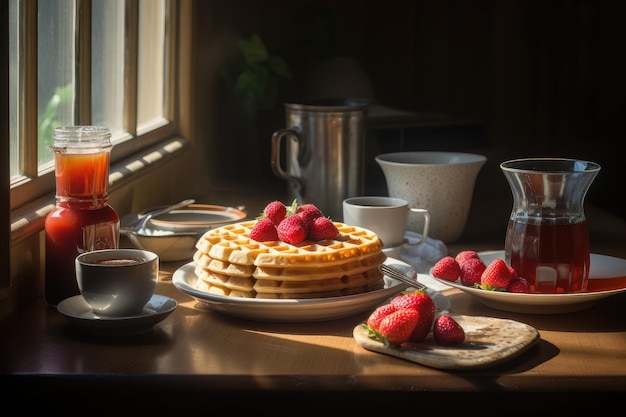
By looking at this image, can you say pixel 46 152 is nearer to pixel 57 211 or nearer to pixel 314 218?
pixel 57 211

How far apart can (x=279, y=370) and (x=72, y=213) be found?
1.43 ft

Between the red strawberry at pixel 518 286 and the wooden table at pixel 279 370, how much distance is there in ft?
0.20

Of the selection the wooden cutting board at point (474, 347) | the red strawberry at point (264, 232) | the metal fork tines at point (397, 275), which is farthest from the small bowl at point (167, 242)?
the wooden cutting board at point (474, 347)

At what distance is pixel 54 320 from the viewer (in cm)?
136

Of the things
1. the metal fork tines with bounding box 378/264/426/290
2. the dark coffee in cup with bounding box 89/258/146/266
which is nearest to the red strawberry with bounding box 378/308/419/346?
the metal fork tines with bounding box 378/264/426/290

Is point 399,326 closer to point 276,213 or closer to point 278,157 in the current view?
point 276,213

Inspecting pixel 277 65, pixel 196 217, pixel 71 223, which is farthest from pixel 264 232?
pixel 277 65

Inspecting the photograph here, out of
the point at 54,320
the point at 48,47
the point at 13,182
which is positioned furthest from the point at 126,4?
the point at 54,320

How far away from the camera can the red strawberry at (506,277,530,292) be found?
4.60ft

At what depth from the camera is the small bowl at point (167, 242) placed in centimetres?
169

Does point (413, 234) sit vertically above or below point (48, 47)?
below

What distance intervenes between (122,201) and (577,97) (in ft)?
4.38

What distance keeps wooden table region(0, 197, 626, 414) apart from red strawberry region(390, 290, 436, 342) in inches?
2.0

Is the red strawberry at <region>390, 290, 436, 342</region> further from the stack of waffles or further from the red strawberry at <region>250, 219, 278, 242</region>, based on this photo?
the red strawberry at <region>250, 219, 278, 242</region>
